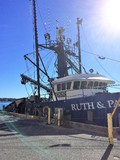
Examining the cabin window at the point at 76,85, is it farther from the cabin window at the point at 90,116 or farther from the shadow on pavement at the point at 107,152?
the shadow on pavement at the point at 107,152

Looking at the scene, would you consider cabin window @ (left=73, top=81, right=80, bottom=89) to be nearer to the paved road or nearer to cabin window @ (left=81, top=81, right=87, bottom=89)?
cabin window @ (left=81, top=81, right=87, bottom=89)

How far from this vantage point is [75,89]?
20891mm

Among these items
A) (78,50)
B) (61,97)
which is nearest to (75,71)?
(78,50)

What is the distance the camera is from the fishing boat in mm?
15913

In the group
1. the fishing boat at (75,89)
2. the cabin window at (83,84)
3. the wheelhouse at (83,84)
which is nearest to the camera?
the fishing boat at (75,89)

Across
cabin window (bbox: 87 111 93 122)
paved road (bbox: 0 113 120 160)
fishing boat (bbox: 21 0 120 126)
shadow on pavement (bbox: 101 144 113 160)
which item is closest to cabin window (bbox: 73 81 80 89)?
fishing boat (bbox: 21 0 120 126)

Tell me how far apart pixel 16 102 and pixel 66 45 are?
35.2 ft

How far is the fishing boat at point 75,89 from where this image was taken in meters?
15.9

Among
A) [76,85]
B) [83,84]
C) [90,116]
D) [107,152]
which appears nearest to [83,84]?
[83,84]

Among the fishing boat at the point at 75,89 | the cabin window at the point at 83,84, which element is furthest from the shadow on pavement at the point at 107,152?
the cabin window at the point at 83,84

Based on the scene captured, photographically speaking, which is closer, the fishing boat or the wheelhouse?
the fishing boat

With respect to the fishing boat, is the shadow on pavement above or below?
below

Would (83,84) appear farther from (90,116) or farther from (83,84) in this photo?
(90,116)

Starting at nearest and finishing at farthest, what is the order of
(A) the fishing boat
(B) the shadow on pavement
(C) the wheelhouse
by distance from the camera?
(B) the shadow on pavement < (A) the fishing boat < (C) the wheelhouse
